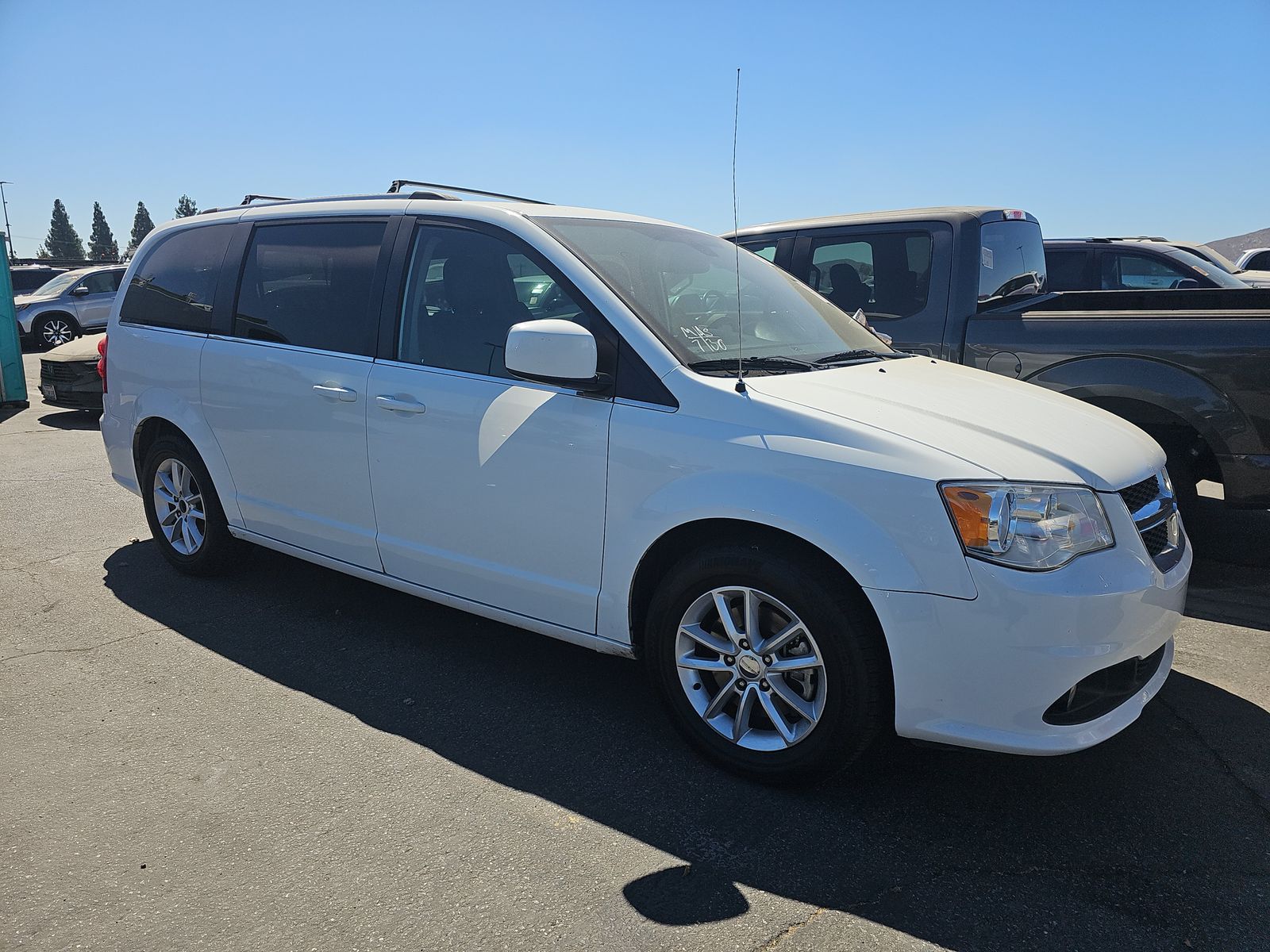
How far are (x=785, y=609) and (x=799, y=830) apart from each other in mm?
648

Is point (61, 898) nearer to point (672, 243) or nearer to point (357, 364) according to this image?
point (357, 364)

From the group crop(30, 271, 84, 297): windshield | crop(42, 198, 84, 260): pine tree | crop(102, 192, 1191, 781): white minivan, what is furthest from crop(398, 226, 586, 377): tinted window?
crop(42, 198, 84, 260): pine tree

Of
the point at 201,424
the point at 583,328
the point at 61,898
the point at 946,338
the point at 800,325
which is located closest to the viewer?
the point at 61,898

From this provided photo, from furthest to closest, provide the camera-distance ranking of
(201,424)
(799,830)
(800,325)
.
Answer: (201,424)
(800,325)
(799,830)

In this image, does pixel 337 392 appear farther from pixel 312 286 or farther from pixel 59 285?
pixel 59 285

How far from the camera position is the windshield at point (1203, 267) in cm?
910

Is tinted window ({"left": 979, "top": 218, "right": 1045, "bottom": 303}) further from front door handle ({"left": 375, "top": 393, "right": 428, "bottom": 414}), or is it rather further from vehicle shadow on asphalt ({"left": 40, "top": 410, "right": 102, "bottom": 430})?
vehicle shadow on asphalt ({"left": 40, "top": 410, "right": 102, "bottom": 430})

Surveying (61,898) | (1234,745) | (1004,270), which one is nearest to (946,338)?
(1004,270)

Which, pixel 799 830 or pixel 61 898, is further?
pixel 799 830

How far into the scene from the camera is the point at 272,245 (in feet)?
14.6

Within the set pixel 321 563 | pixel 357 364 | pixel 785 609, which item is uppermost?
pixel 357 364

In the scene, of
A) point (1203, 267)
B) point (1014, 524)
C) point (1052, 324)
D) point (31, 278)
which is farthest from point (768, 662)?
point (31, 278)

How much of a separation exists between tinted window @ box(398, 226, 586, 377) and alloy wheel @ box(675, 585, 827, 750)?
1.19 m

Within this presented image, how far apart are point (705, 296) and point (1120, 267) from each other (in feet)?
23.1
